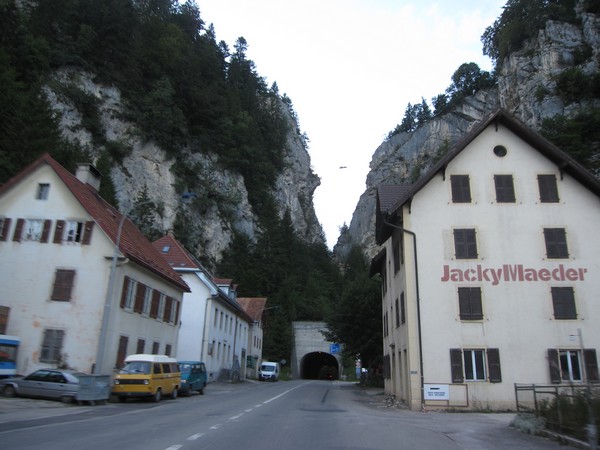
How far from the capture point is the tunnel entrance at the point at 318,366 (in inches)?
3145

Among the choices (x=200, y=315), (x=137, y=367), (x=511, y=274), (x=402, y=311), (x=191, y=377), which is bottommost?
(x=191, y=377)

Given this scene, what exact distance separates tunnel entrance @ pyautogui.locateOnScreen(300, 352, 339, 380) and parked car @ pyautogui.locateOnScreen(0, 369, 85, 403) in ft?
186

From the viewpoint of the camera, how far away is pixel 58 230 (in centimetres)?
2584

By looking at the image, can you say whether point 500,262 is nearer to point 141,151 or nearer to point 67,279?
point 67,279

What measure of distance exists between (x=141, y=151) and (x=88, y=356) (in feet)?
134

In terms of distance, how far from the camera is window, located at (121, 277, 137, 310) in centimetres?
2594

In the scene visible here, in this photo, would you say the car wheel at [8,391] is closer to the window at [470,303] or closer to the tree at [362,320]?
the window at [470,303]

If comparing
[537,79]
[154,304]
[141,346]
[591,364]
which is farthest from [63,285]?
[537,79]

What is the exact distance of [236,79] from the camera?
330 feet

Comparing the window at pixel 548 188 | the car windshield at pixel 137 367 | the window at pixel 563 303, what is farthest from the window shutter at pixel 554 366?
the car windshield at pixel 137 367

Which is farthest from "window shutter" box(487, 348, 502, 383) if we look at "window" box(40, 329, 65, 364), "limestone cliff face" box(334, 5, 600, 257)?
"limestone cliff face" box(334, 5, 600, 257)

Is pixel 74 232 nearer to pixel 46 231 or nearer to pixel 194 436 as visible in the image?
pixel 46 231

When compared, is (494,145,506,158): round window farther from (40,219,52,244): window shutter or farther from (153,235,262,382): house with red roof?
(153,235,262,382): house with red roof

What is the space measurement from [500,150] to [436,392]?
12.3 meters
